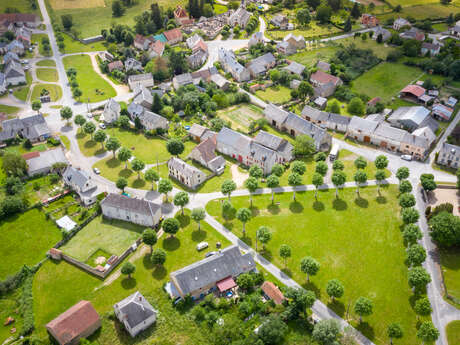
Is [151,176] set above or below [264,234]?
above

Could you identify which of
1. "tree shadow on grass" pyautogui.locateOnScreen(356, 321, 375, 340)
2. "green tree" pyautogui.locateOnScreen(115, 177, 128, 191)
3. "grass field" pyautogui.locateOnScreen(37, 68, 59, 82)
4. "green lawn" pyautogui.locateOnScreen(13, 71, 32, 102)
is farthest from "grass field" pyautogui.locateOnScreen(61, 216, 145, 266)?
"grass field" pyautogui.locateOnScreen(37, 68, 59, 82)

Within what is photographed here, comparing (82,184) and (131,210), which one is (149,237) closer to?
(131,210)

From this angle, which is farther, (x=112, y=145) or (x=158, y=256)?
(x=112, y=145)

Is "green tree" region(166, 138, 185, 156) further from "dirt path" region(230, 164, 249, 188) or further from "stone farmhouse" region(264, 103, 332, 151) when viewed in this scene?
"stone farmhouse" region(264, 103, 332, 151)

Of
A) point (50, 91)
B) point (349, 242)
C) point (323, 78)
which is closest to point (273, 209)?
point (349, 242)

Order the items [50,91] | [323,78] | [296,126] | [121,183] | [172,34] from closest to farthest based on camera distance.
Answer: [121,183] → [296,126] → [50,91] → [323,78] → [172,34]

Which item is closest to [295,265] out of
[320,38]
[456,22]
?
[320,38]
